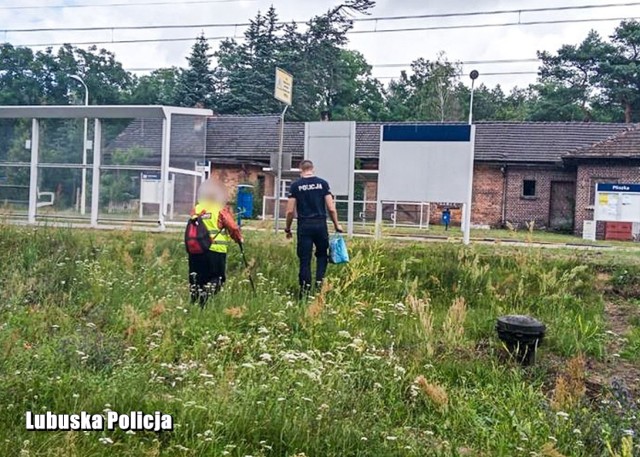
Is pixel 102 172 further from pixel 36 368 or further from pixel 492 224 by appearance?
pixel 492 224

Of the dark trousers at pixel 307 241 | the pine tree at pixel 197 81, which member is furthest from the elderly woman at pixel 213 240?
the pine tree at pixel 197 81

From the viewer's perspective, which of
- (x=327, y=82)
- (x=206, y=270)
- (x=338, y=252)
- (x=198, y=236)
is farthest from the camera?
(x=327, y=82)

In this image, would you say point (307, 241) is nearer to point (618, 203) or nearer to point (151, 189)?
point (151, 189)

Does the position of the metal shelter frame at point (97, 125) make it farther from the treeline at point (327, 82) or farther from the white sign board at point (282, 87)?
the treeline at point (327, 82)

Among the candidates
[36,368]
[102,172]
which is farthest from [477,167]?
[36,368]

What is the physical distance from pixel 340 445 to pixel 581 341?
407 cm

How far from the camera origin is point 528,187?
36.8 meters

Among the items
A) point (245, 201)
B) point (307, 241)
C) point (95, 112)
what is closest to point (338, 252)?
point (307, 241)

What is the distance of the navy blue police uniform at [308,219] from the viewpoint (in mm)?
9672

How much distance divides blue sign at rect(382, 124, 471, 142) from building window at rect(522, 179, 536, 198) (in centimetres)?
2225

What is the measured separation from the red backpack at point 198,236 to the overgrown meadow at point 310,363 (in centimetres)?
75

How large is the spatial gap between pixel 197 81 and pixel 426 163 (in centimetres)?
5392

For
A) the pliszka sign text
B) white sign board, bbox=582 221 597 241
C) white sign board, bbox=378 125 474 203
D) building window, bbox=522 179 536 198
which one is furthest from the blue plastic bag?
building window, bbox=522 179 536 198

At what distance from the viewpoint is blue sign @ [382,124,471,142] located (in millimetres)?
15625
